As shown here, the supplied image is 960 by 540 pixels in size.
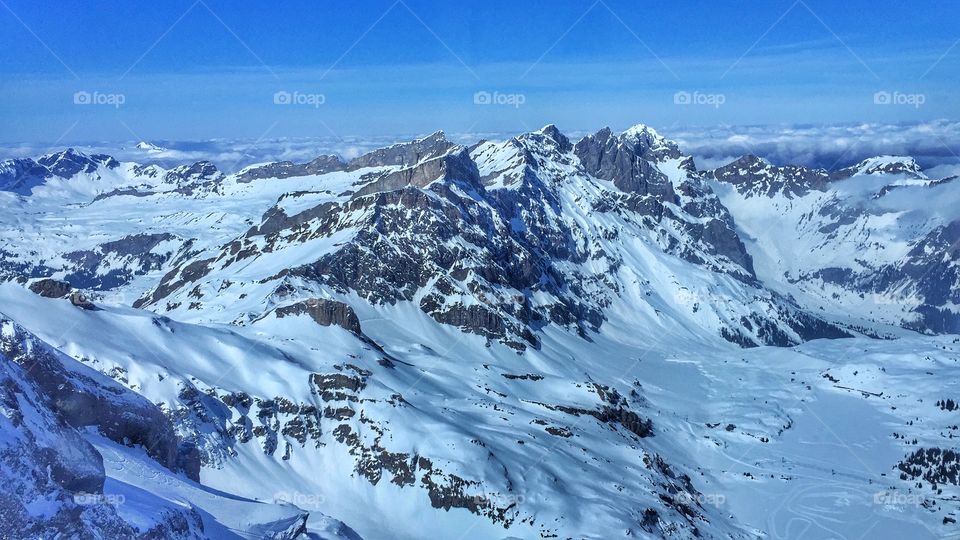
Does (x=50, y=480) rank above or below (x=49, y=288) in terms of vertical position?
below

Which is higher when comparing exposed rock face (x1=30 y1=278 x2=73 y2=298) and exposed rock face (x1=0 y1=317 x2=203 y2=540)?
exposed rock face (x1=30 y1=278 x2=73 y2=298)

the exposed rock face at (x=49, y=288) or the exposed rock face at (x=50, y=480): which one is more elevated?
the exposed rock face at (x=49, y=288)

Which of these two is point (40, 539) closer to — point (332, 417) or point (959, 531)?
point (332, 417)

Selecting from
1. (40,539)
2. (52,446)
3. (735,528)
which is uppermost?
(52,446)

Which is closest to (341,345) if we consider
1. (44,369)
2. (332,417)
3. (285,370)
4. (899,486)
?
(285,370)

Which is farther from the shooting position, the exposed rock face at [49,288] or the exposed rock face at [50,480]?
the exposed rock face at [49,288]

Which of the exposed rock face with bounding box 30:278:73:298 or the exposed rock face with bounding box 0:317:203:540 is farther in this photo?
the exposed rock face with bounding box 30:278:73:298

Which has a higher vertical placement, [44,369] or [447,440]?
[44,369]

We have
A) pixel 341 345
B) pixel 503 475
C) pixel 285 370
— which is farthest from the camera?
pixel 341 345
